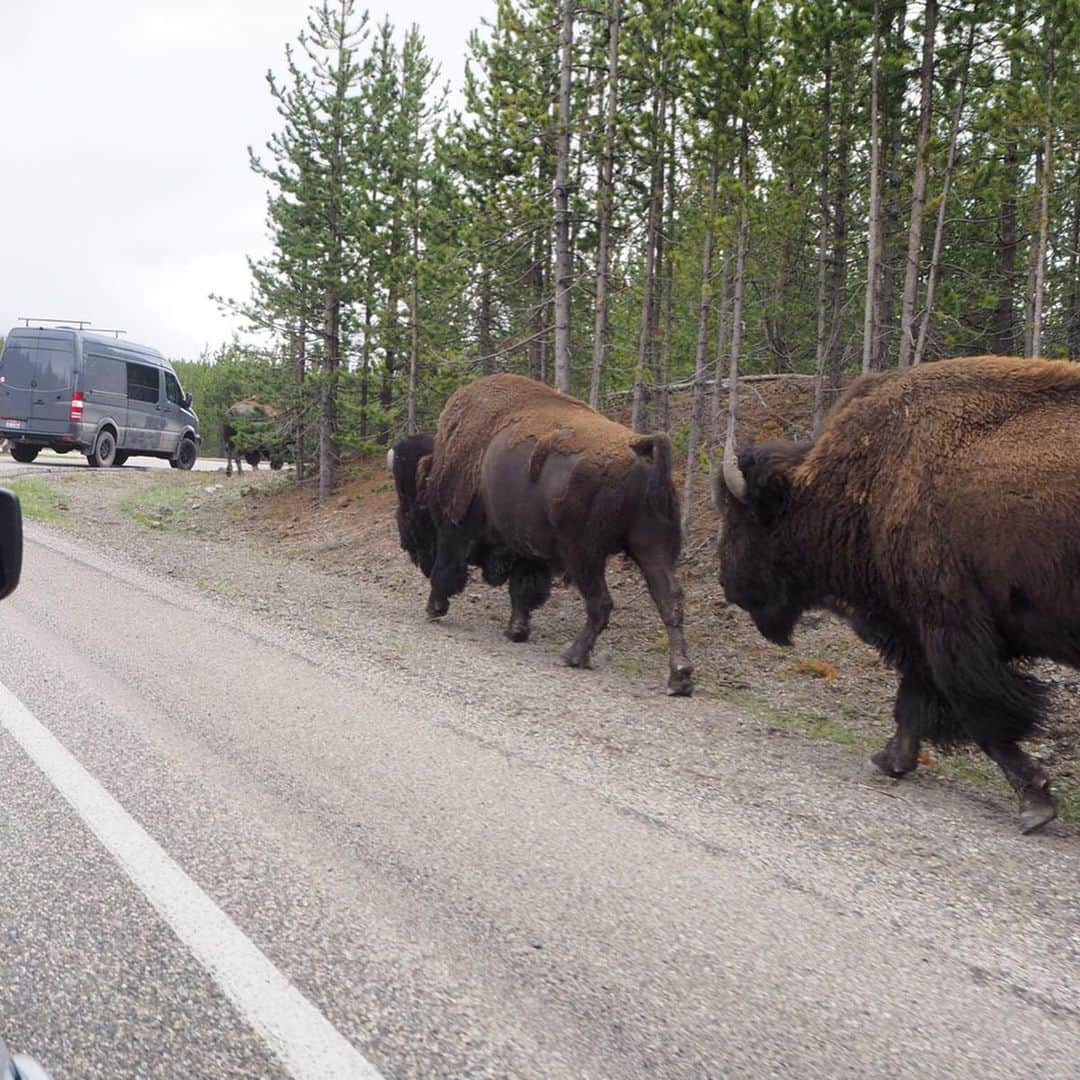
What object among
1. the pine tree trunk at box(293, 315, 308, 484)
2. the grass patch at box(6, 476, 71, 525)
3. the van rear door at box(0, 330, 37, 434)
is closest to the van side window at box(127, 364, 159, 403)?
the van rear door at box(0, 330, 37, 434)

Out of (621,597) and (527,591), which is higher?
(527,591)

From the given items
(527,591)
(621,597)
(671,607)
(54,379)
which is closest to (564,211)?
(621,597)

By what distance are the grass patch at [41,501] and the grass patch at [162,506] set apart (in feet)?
3.54

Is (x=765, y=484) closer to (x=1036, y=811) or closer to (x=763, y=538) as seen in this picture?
(x=763, y=538)

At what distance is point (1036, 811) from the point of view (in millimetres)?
4305

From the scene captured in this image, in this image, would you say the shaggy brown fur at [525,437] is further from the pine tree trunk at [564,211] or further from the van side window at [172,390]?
the van side window at [172,390]

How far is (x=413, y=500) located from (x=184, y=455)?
2098cm

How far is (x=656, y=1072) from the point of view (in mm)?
2295

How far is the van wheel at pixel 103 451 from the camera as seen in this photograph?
24.8m

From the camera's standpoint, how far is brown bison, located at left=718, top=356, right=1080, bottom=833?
4.33 meters

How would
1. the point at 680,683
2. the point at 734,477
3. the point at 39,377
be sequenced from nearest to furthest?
the point at 734,477, the point at 680,683, the point at 39,377

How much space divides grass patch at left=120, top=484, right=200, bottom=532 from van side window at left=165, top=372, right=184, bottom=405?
4499 millimetres

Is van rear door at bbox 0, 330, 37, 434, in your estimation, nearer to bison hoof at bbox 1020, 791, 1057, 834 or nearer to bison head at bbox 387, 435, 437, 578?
bison head at bbox 387, 435, 437, 578

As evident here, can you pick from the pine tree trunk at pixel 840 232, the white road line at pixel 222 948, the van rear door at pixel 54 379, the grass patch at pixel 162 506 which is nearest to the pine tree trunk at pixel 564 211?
the pine tree trunk at pixel 840 232
